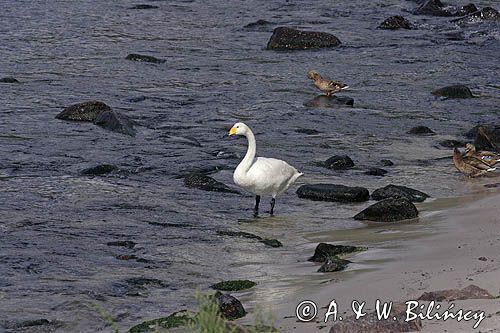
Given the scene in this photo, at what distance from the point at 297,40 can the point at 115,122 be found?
868cm

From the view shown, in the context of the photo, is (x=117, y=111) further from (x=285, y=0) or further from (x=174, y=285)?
(x=285, y=0)

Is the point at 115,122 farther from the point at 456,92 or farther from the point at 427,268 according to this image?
the point at 427,268

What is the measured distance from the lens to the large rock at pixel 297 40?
82.5 ft

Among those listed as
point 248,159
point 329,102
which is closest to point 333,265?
point 248,159

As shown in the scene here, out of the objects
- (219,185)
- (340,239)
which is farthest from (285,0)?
(340,239)

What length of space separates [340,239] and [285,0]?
70.1 feet

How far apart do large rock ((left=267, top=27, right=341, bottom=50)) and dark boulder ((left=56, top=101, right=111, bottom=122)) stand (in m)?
7.54

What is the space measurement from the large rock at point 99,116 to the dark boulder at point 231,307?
8.66 metres

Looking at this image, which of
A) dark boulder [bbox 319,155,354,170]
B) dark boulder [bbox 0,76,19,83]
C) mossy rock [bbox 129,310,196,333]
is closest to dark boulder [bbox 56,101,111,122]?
dark boulder [bbox 0,76,19,83]

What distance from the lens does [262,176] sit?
13.2 metres

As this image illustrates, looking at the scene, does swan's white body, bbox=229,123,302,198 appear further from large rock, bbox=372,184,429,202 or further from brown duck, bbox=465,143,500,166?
brown duck, bbox=465,143,500,166

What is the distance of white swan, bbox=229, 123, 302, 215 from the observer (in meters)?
13.3

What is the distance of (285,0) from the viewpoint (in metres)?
32.5

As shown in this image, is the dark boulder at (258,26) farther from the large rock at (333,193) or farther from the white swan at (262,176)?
the white swan at (262,176)
